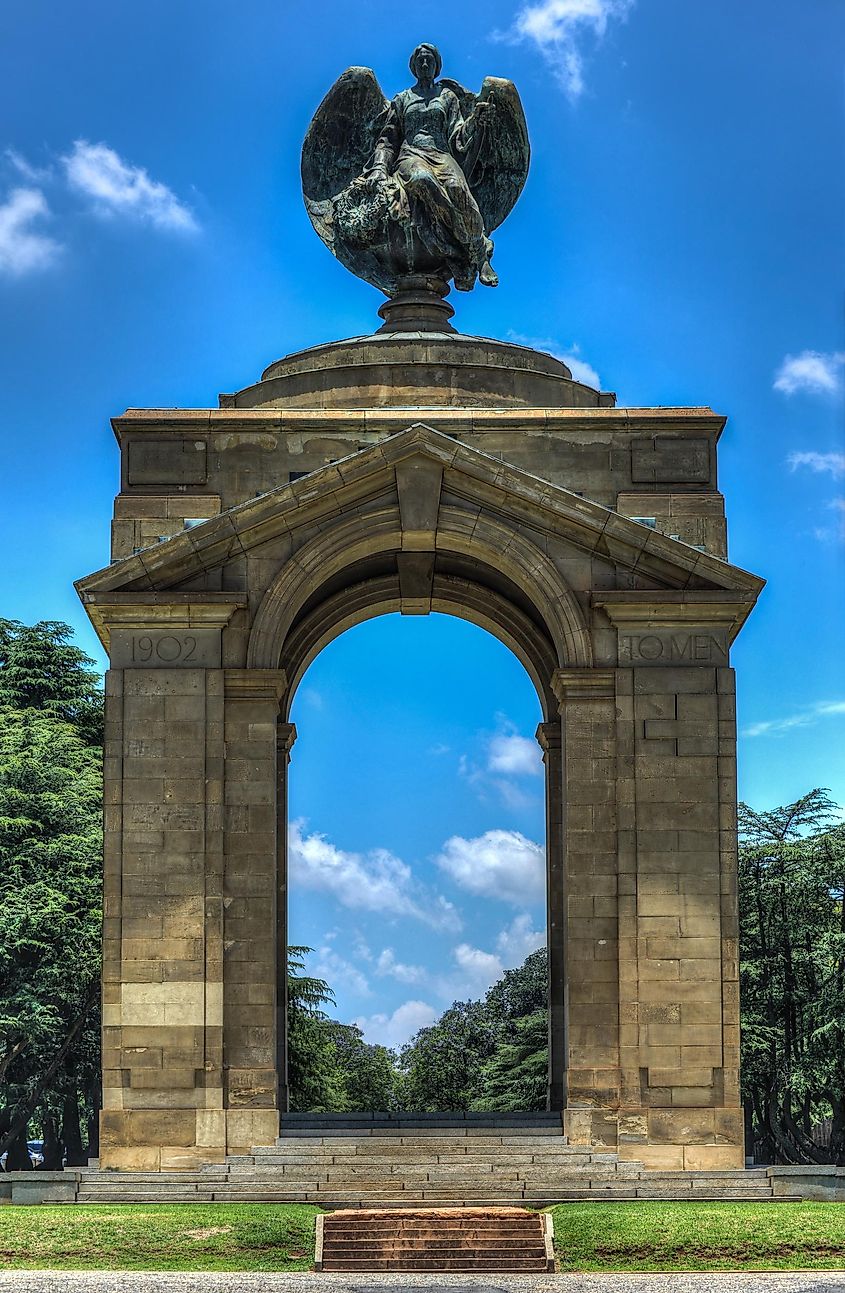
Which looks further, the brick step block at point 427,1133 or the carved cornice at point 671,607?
the carved cornice at point 671,607

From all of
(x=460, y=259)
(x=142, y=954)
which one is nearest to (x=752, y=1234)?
(x=142, y=954)

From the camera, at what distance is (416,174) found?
48.8 m

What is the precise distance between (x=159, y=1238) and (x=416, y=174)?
24.6 m

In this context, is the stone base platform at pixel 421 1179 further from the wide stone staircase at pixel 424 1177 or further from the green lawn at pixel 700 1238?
the green lawn at pixel 700 1238

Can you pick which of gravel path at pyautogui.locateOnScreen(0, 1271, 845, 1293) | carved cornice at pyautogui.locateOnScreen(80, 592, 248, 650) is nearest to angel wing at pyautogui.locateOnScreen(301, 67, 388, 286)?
carved cornice at pyautogui.locateOnScreen(80, 592, 248, 650)

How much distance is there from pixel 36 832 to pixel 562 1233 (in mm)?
29081

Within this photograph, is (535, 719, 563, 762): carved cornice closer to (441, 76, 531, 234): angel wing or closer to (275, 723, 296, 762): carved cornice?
(275, 723, 296, 762): carved cornice

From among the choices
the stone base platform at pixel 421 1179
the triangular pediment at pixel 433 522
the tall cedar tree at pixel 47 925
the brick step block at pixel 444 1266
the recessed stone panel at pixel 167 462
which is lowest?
the brick step block at pixel 444 1266

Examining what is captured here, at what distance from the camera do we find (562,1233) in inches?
1368

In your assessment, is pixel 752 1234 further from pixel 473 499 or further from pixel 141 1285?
pixel 473 499

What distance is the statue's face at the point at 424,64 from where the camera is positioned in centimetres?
5019

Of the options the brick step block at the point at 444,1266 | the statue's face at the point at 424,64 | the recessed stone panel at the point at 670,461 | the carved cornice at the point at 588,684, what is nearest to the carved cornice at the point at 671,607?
the carved cornice at the point at 588,684

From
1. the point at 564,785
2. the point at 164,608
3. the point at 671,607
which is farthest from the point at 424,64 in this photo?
the point at 564,785

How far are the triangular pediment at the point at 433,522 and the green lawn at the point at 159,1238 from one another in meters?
12.3
